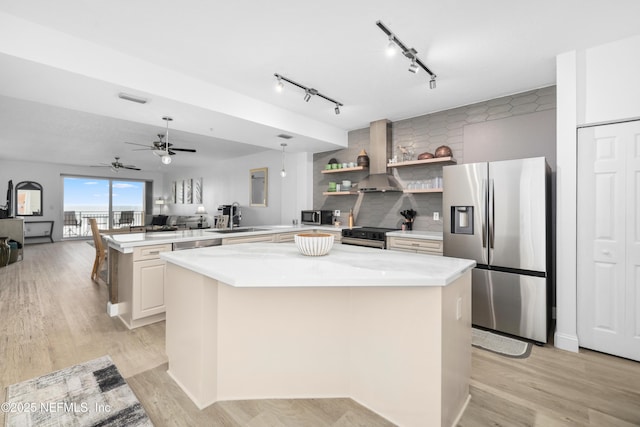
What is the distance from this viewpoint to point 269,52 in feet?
8.75

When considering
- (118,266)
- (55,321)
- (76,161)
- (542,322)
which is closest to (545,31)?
(542,322)

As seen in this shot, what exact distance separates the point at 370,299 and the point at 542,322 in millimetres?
2044

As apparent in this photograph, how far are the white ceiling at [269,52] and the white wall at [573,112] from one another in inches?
5.8

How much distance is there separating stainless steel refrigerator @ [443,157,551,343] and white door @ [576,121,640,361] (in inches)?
11.0

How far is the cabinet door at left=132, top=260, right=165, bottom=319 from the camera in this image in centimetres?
305

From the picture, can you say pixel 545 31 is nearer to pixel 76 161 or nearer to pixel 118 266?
pixel 118 266

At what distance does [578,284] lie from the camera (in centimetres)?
264

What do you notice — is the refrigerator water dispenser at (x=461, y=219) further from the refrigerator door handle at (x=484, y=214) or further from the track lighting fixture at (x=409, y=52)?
the track lighting fixture at (x=409, y=52)

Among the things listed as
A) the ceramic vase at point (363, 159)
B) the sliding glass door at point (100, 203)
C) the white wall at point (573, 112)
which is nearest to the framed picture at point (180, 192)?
the sliding glass door at point (100, 203)

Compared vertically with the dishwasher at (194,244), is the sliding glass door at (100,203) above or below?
above

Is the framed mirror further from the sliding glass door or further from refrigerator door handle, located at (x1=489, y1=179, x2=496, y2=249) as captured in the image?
the sliding glass door

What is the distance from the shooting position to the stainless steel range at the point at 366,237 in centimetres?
408

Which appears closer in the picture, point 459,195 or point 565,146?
Answer: point 565,146

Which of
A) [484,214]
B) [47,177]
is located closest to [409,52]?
[484,214]
